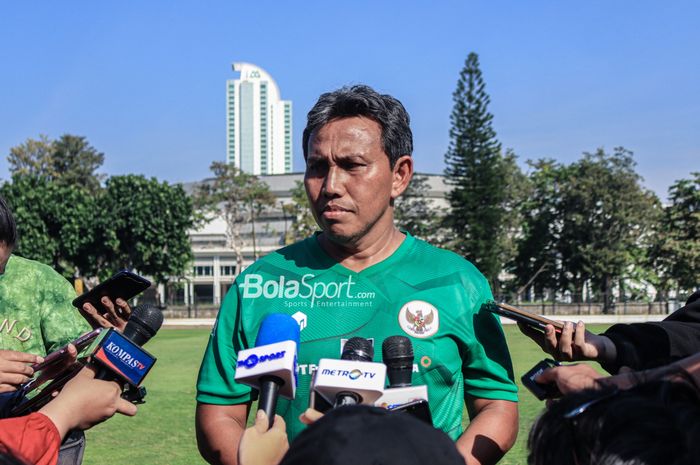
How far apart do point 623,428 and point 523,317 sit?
1263 mm

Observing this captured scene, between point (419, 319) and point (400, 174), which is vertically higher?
point (400, 174)

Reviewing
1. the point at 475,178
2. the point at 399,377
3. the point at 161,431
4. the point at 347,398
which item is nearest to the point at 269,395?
the point at 347,398

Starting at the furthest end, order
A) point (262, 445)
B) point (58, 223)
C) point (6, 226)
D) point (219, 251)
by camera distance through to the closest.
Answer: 1. point (219, 251)
2. point (58, 223)
3. point (6, 226)
4. point (262, 445)

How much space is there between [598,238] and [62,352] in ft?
161

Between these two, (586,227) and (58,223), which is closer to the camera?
(58,223)

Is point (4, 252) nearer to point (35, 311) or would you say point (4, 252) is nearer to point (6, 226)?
point (6, 226)

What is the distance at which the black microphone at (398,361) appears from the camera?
2223 mm

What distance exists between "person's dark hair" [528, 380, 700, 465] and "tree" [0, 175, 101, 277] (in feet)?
146

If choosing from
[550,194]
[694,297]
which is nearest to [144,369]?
[694,297]

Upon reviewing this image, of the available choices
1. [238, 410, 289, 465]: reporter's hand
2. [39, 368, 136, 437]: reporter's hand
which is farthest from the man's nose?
[238, 410, 289, 465]: reporter's hand

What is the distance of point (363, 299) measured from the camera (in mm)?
2887

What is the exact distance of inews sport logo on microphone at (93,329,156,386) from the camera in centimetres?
222

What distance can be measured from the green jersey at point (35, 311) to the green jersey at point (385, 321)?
3.79 ft

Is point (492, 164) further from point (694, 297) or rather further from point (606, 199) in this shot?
point (694, 297)
